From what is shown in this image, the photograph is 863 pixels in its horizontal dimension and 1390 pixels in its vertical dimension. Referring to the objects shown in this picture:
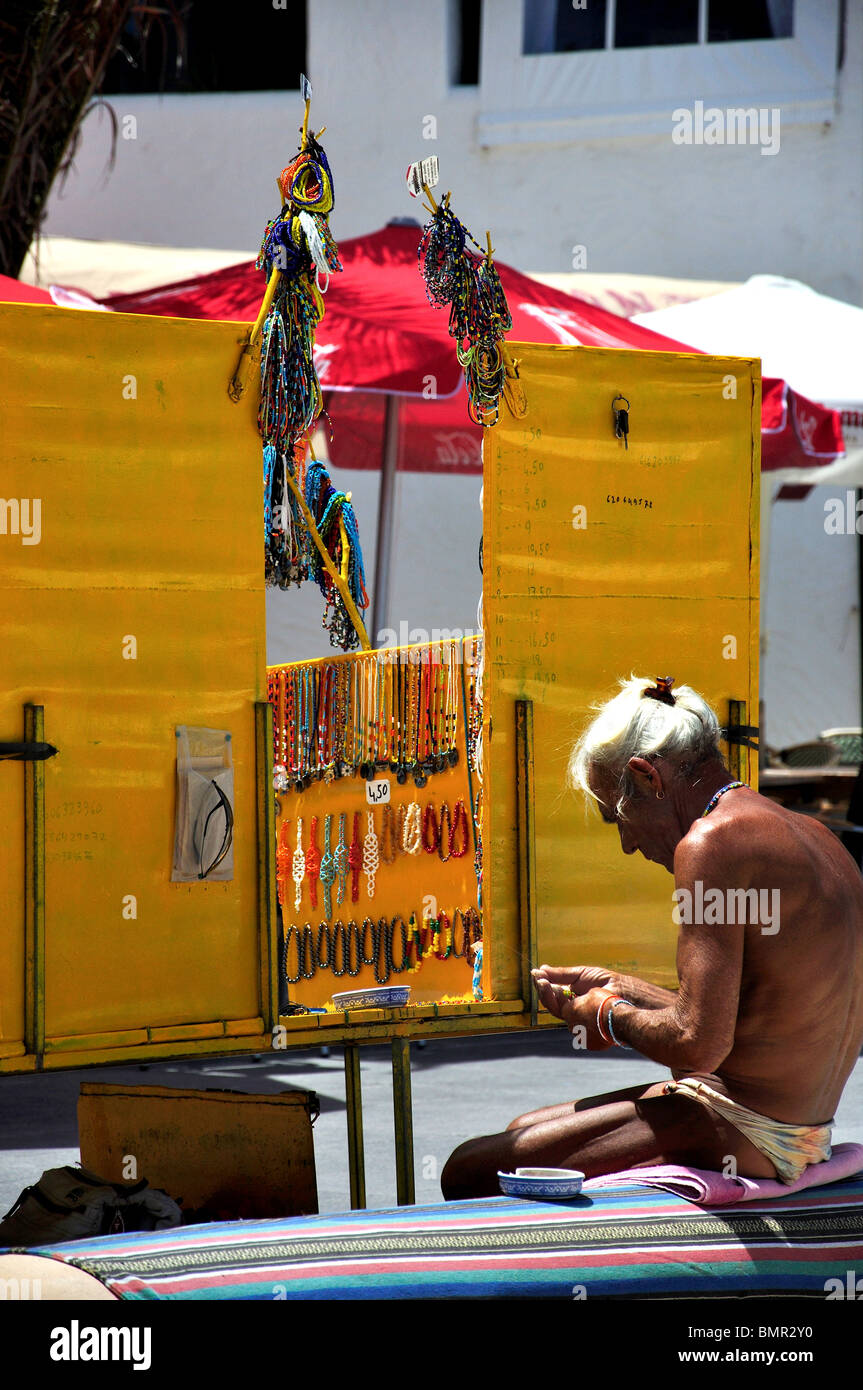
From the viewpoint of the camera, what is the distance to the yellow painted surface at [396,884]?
502cm

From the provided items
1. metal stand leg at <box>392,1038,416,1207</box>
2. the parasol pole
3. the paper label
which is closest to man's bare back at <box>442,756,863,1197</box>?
metal stand leg at <box>392,1038,416,1207</box>

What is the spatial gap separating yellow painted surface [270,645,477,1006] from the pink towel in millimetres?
1663

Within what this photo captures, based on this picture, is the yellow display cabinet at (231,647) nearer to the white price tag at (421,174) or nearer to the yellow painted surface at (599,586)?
the yellow painted surface at (599,586)

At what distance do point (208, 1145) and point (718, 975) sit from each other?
1.36 m

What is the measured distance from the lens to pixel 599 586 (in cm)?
418

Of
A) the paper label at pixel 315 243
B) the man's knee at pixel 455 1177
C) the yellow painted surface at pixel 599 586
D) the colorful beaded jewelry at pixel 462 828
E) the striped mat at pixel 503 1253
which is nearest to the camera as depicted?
the striped mat at pixel 503 1253

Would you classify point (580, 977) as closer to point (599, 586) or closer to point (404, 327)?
point (599, 586)

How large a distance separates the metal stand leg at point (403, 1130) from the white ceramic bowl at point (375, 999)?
0.31ft

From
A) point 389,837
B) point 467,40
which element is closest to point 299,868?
point 389,837

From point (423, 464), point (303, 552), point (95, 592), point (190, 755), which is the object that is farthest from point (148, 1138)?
point (423, 464)

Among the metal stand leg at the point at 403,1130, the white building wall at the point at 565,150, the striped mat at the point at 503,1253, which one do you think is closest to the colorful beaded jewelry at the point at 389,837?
the metal stand leg at the point at 403,1130

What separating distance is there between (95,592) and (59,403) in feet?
1.36
